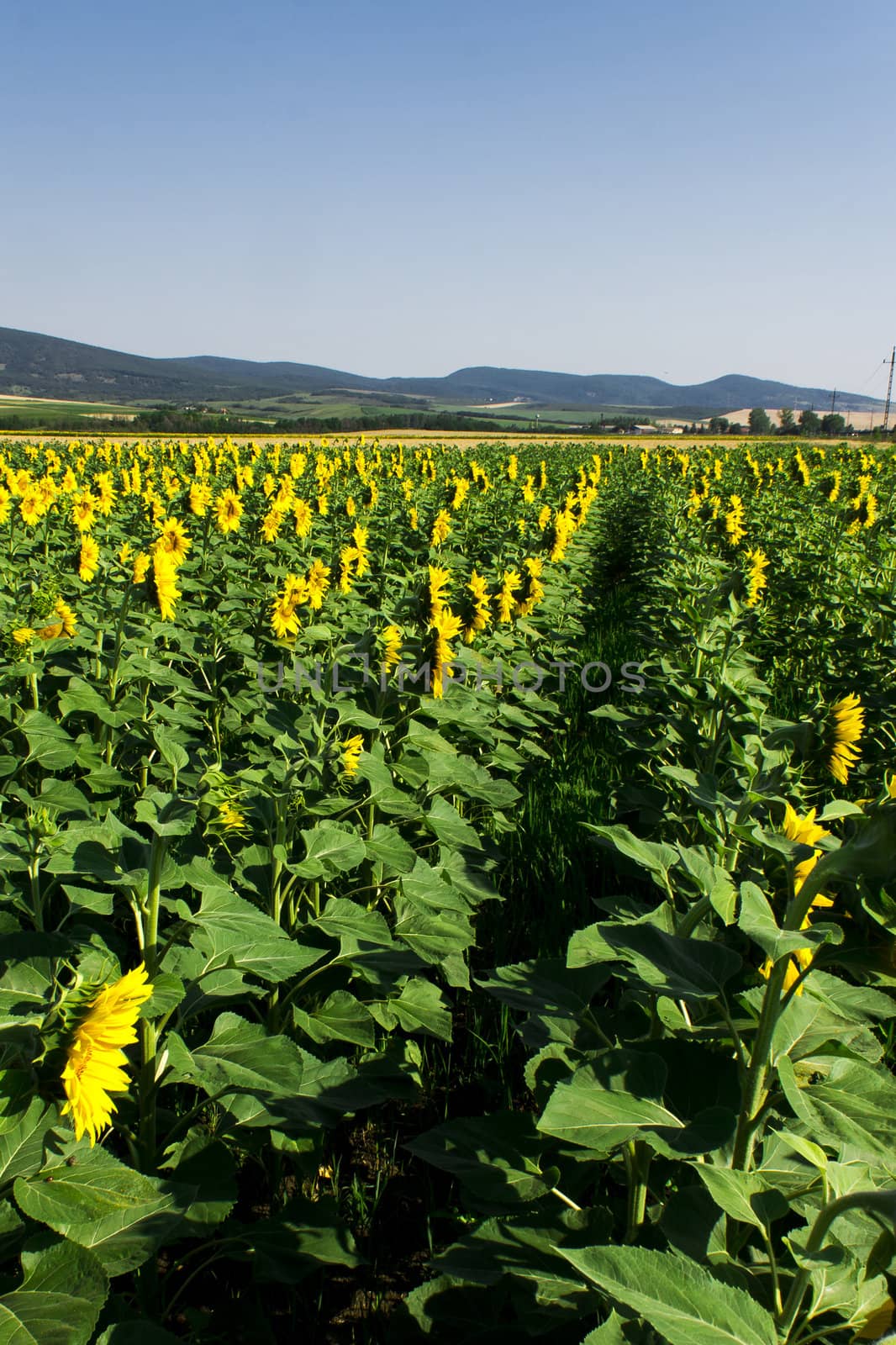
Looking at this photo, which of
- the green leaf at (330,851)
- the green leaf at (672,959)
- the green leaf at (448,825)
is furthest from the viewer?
the green leaf at (448,825)

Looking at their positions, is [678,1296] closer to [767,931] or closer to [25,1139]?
[767,931]

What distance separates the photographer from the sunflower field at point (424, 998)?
123 centimetres

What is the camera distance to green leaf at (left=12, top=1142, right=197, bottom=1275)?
1.35m

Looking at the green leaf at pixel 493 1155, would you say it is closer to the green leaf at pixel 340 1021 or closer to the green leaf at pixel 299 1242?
the green leaf at pixel 299 1242

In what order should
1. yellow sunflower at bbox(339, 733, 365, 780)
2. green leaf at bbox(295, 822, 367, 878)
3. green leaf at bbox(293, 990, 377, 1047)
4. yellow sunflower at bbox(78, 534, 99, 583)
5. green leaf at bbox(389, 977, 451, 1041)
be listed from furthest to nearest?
yellow sunflower at bbox(78, 534, 99, 583) → yellow sunflower at bbox(339, 733, 365, 780) → green leaf at bbox(389, 977, 451, 1041) → green leaf at bbox(295, 822, 367, 878) → green leaf at bbox(293, 990, 377, 1047)

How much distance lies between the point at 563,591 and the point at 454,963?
4.56 metres

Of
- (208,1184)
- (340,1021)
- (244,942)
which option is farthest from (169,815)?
(340,1021)

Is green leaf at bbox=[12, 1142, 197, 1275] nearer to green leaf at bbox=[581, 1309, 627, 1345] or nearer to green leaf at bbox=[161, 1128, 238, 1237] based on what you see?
green leaf at bbox=[161, 1128, 238, 1237]

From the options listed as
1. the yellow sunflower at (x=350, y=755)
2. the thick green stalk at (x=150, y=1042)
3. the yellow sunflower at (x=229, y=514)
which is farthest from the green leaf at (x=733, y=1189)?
the yellow sunflower at (x=229, y=514)

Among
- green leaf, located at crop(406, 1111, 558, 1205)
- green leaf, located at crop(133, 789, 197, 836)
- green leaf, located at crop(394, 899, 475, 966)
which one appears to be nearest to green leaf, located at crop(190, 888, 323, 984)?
green leaf, located at crop(133, 789, 197, 836)

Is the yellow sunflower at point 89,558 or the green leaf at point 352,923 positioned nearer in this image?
the green leaf at point 352,923

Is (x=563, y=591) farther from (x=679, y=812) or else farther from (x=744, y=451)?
(x=744, y=451)

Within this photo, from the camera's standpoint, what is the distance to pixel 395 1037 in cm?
281

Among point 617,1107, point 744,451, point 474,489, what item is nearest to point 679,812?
point 617,1107
